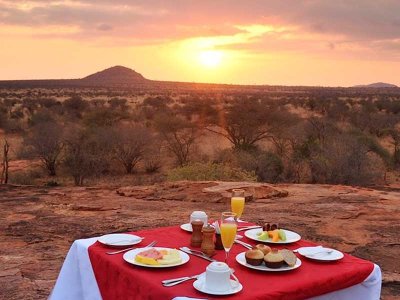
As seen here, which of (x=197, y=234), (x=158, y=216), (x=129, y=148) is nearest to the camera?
(x=197, y=234)

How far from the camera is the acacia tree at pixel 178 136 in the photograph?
746 inches

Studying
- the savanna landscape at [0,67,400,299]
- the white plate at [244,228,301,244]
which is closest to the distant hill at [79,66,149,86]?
the savanna landscape at [0,67,400,299]

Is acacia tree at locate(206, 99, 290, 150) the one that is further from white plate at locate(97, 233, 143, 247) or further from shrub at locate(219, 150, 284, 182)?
white plate at locate(97, 233, 143, 247)

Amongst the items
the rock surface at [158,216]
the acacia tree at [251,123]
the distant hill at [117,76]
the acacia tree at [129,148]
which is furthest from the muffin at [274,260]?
the distant hill at [117,76]

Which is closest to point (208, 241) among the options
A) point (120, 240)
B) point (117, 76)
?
point (120, 240)

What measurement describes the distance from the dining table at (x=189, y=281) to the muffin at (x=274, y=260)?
1.5 inches

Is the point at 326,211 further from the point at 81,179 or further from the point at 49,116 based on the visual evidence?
the point at 49,116

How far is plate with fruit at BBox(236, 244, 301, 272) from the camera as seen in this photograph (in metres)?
2.78

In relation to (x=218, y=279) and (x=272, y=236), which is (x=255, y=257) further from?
(x=272, y=236)

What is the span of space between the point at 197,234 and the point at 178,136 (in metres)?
17.4

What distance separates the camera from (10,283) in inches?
186

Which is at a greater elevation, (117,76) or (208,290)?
(117,76)

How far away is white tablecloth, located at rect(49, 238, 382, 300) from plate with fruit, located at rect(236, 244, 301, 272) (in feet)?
0.76

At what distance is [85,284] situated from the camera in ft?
10.7
